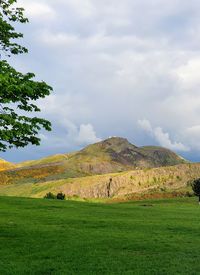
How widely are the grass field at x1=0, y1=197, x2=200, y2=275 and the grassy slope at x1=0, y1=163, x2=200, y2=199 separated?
118872mm

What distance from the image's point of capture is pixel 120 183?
554ft

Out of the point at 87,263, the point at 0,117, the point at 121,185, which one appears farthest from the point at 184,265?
the point at 121,185

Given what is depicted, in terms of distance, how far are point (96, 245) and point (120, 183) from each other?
142459mm

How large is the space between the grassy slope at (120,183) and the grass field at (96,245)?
11887cm

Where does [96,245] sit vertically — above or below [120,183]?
below

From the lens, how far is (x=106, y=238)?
29766 mm

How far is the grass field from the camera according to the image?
70.3ft

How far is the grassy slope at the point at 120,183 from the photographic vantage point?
162 metres

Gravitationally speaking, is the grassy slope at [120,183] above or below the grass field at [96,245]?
above

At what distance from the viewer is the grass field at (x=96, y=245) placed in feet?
70.3

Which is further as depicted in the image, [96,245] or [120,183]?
[120,183]

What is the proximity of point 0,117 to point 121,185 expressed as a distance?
145 m

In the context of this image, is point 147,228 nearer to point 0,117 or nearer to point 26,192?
point 0,117

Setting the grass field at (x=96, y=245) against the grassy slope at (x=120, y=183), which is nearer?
the grass field at (x=96, y=245)
